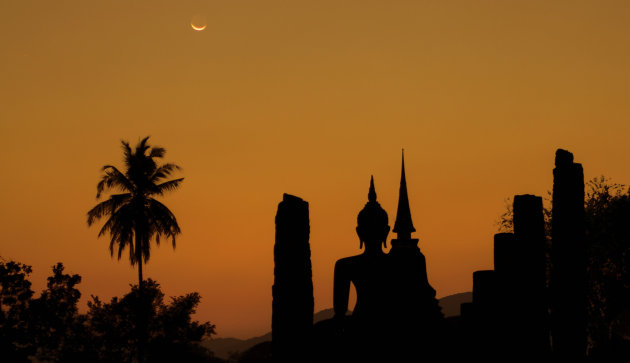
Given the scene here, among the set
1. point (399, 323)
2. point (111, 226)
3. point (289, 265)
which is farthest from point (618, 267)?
point (399, 323)

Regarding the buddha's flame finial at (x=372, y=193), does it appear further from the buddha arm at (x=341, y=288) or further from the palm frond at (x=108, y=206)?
the palm frond at (x=108, y=206)

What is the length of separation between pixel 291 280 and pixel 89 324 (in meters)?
37.0

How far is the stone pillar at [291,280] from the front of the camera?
51.2 ft

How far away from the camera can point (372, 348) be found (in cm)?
1130

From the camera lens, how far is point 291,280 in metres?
16.3

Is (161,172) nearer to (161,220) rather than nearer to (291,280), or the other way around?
(161,220)

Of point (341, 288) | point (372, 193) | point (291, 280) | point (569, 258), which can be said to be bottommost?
point (341, 288)

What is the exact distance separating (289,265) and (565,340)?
10251mm

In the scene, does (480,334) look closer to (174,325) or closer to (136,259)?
(174,325)

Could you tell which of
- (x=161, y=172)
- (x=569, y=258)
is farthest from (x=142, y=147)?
(x=569, y=258)

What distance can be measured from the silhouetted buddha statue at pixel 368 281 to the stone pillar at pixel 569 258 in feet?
44.4

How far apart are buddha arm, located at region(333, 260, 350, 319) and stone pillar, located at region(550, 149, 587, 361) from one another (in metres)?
13.3

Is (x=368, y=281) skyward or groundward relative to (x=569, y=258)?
groundward

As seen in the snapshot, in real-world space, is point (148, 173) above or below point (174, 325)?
above
